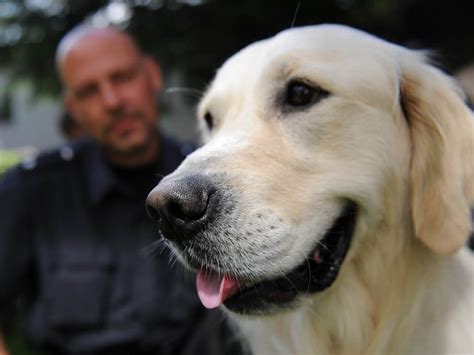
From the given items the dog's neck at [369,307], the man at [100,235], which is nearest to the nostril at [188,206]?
the dog's neck at [369,307]

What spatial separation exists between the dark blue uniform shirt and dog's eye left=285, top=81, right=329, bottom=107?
4.71 feet

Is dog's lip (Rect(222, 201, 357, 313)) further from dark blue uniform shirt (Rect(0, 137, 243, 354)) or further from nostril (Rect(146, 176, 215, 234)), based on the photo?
dark blue uniform shirt (Rect(0, 137, 243, 354))

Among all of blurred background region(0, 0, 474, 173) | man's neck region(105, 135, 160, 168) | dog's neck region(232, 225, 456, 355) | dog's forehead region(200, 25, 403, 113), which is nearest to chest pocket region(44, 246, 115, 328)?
man's neck region(105, 135, 160, 168)

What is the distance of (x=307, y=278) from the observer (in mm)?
1826

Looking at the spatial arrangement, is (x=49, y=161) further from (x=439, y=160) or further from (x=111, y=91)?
(x=439, y=160)

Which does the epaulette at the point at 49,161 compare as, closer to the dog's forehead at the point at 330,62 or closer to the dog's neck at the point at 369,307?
the dog's forehead at the point at 330,62

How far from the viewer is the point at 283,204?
5.57ft

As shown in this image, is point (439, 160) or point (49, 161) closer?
point (439, 160)

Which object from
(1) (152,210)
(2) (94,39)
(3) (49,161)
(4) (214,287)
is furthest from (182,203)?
(2) (94,39)

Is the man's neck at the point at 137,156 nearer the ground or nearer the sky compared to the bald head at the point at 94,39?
nearer the ground

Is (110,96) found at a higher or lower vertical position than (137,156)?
higher

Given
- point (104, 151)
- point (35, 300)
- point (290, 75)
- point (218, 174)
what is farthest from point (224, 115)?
point (35, 300)

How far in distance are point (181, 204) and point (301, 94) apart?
61 centimetres

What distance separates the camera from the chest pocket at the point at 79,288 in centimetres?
317
